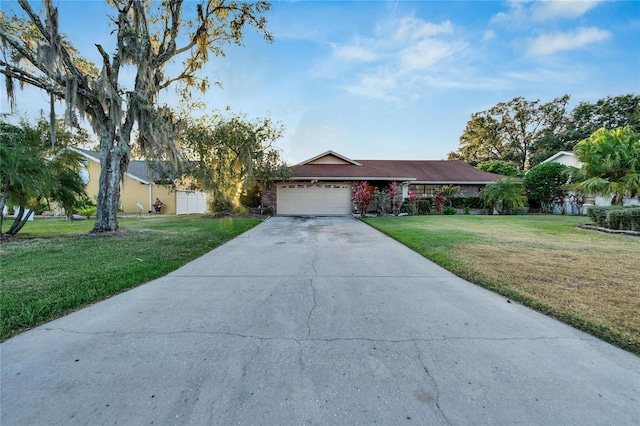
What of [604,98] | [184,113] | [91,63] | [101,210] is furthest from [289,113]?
[604,98]

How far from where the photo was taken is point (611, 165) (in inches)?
475

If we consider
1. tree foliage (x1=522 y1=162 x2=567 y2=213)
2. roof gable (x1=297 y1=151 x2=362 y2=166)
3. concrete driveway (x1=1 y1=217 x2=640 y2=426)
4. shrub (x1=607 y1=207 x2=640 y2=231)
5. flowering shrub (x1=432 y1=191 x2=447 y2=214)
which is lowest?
concrete driveway (x1=1 y1=217 x2=640 y2=426)

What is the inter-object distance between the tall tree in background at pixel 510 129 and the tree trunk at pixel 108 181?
38.3 m

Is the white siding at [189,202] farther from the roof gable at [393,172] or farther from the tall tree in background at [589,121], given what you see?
the tall tree in background at [589,121]

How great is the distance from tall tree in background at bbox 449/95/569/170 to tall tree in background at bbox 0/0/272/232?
→ 3362 cm

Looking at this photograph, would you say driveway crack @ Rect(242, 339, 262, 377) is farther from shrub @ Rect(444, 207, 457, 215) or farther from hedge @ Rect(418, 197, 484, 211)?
hedge @ Rect(418, 197, 484, 211)

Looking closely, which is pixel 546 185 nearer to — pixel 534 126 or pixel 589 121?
pixel 589 121

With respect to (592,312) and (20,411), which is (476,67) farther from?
(20,411)

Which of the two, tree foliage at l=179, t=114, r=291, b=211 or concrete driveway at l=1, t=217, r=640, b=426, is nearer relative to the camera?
concrete driveway at l=1, t=217, r=640, b=426

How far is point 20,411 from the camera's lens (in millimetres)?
1598

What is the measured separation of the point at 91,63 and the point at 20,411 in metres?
13.2

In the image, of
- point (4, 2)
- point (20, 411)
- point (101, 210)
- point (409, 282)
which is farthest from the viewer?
point (101, 210)

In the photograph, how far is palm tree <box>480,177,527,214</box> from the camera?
1698 centimetres

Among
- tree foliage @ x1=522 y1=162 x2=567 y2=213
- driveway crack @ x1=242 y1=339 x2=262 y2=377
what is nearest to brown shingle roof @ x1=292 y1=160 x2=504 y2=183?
tree foliage @ x1=522 y1=162 x2=567 y2=213
